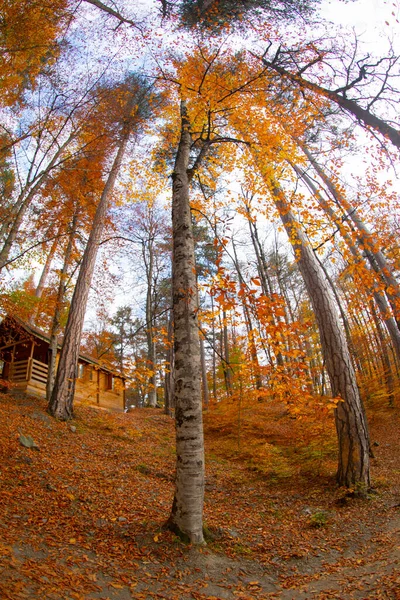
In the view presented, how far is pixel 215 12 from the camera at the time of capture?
7141mm

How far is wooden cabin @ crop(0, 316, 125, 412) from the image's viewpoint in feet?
45.0

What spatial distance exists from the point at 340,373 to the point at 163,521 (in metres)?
4.22

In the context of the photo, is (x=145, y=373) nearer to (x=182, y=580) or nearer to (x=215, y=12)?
(x=182, y=580)

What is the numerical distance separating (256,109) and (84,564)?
877 cm

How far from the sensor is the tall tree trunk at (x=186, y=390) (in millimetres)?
3514

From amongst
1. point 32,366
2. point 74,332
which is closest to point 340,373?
point 74,332

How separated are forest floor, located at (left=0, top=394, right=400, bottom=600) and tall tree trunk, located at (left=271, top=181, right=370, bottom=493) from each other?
1.40 ft

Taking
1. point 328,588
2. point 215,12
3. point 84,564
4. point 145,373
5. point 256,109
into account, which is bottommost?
point 328,588

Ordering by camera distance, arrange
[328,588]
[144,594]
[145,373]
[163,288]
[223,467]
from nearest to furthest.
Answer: [144,594] → [328,588] → [145,373] → [223,467] → [163,288]

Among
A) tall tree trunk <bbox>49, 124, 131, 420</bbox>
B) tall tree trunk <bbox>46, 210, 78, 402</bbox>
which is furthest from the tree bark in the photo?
tall tree trunk <bbox>46, 210, 78, 402</bbox>

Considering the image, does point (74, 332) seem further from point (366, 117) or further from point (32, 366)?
point (366, 117)

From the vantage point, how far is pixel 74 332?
9531 millimetres

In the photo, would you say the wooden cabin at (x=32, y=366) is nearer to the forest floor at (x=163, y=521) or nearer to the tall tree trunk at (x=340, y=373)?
the forest floor at (x=163, y=521)

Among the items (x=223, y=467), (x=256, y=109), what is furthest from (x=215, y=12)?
(x=223, y=467)
